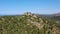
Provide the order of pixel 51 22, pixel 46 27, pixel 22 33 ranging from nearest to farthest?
1. pixel 22 33
2. pixel 46 27
3. pixel 51 22

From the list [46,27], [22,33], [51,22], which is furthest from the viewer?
[51,22]

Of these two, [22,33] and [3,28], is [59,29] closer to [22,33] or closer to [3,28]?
[22,33]

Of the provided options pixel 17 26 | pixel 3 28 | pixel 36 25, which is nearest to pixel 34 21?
pixel 36 25

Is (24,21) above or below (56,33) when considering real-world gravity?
above

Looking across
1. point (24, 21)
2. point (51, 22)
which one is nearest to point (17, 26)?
point (24, 21)

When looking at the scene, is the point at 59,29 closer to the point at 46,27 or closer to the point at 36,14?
the point at 46,27

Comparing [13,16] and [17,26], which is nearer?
[17,26]
